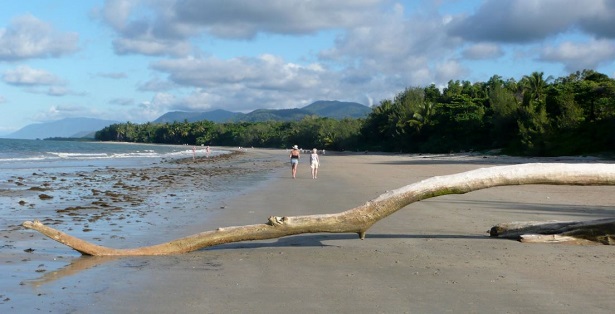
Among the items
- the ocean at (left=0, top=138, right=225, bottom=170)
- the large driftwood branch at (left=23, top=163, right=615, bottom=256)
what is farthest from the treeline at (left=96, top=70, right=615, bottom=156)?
the large driftwood branch at (left=23, top=163, right=615, bottom=256)

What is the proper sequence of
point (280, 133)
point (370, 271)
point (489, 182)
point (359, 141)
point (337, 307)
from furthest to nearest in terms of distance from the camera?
point (280, 133) < point (359, 141) < point (489, 182) < point (370, 271) < point (337, 307)

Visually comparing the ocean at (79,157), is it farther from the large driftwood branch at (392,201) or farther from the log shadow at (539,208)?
the large driftwood branch at (392,201)

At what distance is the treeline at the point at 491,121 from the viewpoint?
46.7 meters

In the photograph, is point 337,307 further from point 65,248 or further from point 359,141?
point 359,141

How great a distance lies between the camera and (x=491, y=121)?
60.8m

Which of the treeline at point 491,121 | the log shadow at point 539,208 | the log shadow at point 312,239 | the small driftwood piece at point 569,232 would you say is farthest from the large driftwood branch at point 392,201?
the treeline at point 491,121

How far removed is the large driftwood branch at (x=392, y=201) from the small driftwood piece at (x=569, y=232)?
87 centimetres

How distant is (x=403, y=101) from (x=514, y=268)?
8189cm

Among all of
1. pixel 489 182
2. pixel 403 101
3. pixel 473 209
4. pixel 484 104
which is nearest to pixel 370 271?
pixel 489 182

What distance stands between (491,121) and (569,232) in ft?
181

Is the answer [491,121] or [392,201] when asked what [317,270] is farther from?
[491,121]

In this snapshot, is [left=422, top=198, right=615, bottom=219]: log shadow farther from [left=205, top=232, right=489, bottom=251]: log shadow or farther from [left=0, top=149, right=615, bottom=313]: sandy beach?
[left=205, top=232, right=489, bottom=251]: log shadow

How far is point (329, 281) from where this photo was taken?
20.0ft

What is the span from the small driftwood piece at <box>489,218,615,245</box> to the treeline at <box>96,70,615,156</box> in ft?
124
